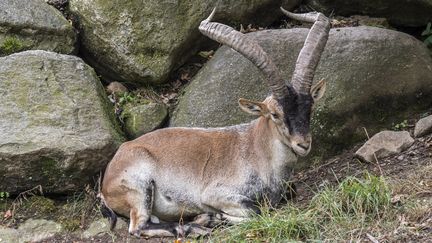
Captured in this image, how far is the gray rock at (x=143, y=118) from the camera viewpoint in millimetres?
10812

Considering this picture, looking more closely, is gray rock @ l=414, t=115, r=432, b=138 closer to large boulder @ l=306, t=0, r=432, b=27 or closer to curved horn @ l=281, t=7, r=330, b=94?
curved horn @ l=281, t=7, r=330, b=94

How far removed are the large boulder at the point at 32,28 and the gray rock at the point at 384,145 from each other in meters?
4.82

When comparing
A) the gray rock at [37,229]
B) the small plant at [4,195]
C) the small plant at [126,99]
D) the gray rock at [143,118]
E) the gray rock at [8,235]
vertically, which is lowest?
the gray rock at [37,229]

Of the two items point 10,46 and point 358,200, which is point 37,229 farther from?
point 358,200

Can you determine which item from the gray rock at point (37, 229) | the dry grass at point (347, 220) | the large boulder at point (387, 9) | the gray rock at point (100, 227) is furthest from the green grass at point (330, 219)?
the large boulder at point (387, 9)

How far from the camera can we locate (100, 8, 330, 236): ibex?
8906 mm

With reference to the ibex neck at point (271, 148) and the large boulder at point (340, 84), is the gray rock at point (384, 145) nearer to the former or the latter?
the large boulder at point (340, 84)

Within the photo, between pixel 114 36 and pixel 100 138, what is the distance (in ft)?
6.85

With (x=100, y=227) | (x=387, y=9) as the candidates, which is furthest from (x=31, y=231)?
(x=387, y=9)

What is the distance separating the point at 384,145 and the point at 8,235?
17.3 ft

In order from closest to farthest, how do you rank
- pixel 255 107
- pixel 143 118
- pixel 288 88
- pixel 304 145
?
pixel 304 145 → pixel 288 88 → pixel 255 107 → pixel 143 118

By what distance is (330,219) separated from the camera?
25.9 ft

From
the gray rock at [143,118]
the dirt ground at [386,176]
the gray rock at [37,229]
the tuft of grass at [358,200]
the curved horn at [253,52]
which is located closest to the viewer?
the tuft of grass at [358,200]

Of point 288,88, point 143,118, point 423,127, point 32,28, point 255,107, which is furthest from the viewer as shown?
point 32,28
